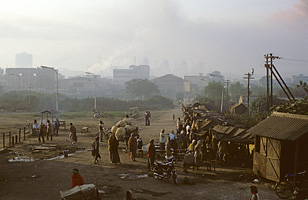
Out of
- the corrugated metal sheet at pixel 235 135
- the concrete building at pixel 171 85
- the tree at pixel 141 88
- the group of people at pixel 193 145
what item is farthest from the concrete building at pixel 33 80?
the corrugated metal sheet at pixel 235 135

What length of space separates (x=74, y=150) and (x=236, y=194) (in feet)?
42.8

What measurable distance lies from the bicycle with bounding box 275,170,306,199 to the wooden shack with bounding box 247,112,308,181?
27 centimetres

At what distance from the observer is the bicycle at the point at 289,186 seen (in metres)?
11.9

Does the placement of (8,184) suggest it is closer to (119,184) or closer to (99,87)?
(119,184)

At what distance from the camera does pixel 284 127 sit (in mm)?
13500

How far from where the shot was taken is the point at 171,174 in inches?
554

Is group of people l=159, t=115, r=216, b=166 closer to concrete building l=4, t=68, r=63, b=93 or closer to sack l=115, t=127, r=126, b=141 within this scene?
sack l=115, t=127, r=126, b=141

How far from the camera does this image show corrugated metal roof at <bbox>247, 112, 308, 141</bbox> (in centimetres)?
1258

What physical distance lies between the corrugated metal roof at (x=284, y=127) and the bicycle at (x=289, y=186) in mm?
1594

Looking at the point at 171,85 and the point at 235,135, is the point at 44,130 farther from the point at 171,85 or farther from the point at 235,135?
the point at 171,85

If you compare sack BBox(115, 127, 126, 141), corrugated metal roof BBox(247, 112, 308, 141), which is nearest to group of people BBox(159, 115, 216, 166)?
corrugated metal roof BBox(247, 112, 308, 141)

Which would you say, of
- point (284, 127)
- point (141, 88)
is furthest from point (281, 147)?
point (141, 88)

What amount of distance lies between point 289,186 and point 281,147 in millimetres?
1772

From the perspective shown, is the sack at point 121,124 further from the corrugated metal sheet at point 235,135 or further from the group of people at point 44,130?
the corrugated metal sheet at point 235,135
